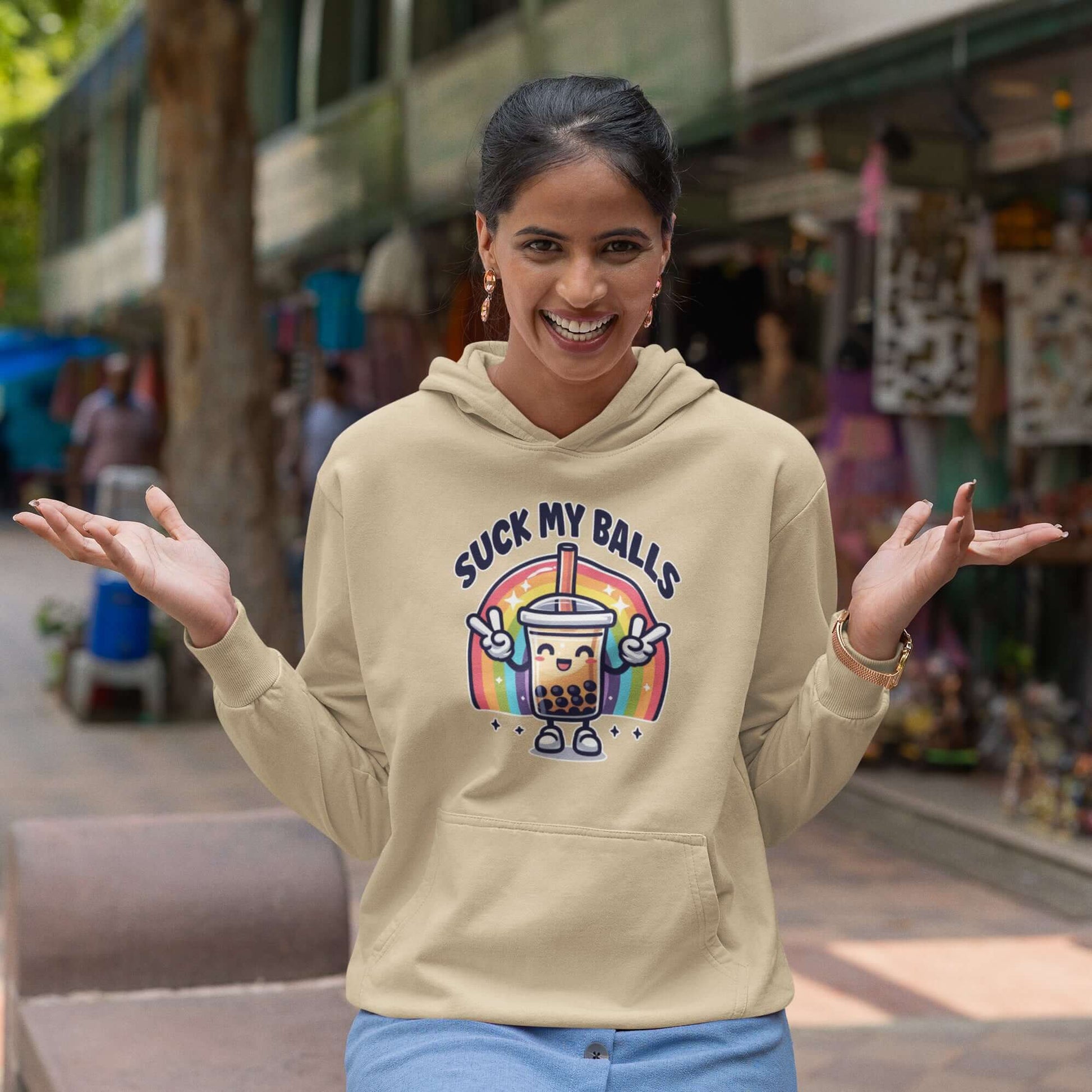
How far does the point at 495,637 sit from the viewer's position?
86.7 inches

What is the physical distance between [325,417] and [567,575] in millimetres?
10091

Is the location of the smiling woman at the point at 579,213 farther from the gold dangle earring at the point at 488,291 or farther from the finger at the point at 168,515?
the finger at the point at 168,515

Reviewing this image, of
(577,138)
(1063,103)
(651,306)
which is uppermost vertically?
(1063,103)

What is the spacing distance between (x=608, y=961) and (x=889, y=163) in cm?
582

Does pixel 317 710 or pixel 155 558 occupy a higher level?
pixel 155 558

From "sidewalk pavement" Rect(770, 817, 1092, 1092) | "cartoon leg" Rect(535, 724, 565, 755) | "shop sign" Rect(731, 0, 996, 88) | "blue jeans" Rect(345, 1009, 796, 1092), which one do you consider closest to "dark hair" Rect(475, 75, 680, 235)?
"cartoon leg" Rect(535, 724, 565, 755)

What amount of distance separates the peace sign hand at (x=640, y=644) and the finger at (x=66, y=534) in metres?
0.66

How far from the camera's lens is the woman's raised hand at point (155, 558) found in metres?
2.08

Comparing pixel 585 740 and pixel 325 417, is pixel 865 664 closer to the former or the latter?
pixel 585 740

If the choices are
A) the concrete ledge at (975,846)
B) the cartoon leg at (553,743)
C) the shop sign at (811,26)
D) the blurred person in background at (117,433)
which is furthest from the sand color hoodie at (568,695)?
the blurred person in background at (117,433)

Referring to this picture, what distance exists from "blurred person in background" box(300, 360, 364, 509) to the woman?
952 centimetres

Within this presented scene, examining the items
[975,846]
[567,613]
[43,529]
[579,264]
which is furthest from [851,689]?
[975,846]

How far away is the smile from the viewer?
216cm

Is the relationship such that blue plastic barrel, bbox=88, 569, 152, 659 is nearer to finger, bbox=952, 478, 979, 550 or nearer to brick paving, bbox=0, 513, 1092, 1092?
brick paving, bbox=0, 513, 1092, 1092
